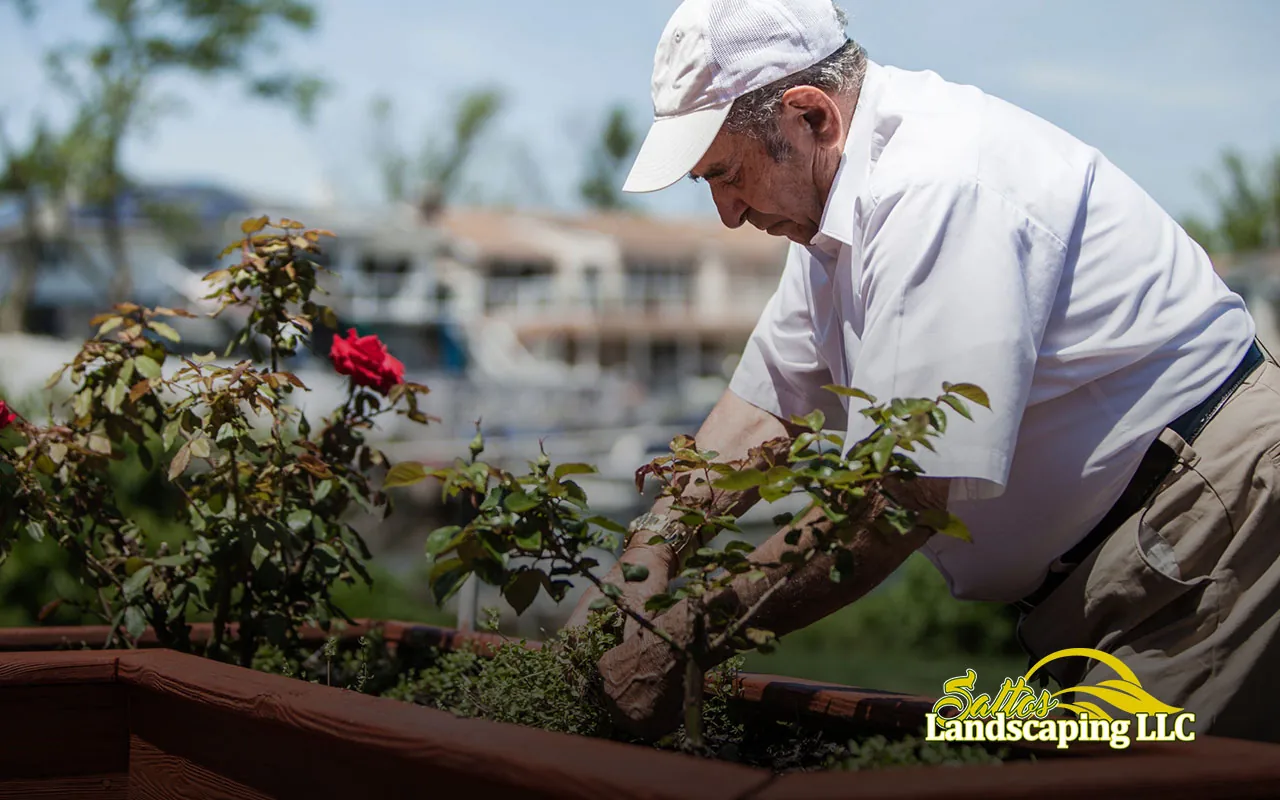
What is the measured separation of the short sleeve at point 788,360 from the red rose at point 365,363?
2.31 feet

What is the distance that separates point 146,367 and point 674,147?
1195 mm

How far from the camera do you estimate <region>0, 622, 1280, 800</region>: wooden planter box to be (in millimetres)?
1231

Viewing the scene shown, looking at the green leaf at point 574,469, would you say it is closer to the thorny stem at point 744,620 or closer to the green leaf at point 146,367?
the thorny stem at point 744,620

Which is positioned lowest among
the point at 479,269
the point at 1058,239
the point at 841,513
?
the point at 841,513

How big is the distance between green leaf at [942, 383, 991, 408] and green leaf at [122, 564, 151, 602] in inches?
62.7

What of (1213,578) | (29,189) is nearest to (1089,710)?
(1213,578)

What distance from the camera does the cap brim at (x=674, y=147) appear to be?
6.32 ft

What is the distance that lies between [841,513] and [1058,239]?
515mm

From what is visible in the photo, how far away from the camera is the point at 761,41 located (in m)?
1.93

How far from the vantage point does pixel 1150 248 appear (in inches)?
74.8

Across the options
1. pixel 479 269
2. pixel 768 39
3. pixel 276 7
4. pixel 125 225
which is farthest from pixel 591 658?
pixel 479 269

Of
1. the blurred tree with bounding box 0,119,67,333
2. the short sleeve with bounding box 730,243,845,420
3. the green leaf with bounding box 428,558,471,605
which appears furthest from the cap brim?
the blurred tree with bounding box 0,119,67,333

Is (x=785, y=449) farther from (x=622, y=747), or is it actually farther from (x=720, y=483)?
(x=622, y=747)

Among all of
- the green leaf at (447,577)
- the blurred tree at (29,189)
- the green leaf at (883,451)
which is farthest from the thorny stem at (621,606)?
the blurred tree at (29,189)
